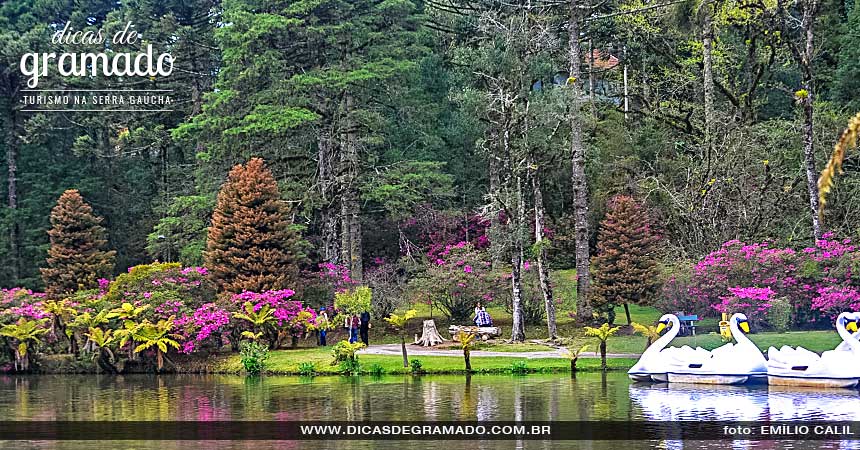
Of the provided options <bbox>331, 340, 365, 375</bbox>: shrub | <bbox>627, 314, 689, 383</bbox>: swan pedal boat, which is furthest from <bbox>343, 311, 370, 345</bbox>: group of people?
A: <bbox>627, 314, 689, 383</bbox>: swan pedal boat

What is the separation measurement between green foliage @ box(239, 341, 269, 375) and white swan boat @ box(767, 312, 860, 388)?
14110 mm

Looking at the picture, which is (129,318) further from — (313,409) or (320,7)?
(320,7)

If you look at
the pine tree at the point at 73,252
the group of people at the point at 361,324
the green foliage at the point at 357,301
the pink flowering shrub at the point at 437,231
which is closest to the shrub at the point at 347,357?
the green foliage at the point at 357,301

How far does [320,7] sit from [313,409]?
2447cm

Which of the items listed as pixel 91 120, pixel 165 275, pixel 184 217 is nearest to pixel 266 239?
pixel 165 275

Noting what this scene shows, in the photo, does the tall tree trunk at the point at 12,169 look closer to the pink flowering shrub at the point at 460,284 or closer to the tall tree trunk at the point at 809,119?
the pink flowering shrub at the point at 460,284

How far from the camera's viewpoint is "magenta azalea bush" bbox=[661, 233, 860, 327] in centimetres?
2962

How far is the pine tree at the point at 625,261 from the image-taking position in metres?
34.2

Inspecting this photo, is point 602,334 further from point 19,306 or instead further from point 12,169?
point 12,169

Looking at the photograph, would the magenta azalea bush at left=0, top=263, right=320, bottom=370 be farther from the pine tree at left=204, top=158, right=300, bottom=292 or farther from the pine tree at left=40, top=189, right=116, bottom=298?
the pine tree at left=40, top=189, right=116, bottom=298

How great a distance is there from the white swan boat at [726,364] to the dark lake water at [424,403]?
0.45 metres

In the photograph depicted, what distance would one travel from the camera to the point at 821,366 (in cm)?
2195

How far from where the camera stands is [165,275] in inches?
1330

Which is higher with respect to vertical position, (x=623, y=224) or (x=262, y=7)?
(x=262, y=7)
